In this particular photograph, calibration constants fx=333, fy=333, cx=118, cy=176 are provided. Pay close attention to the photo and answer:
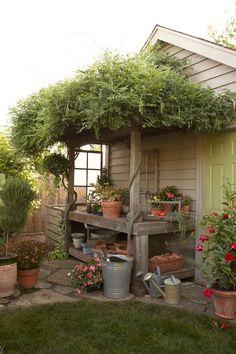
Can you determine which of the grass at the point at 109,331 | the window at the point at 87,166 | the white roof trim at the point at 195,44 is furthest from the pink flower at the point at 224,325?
the window at the point at 87,166

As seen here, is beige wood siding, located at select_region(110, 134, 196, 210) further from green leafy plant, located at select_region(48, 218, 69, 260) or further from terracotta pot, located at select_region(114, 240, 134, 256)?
green leafy plant, located at select_region(48, 218, 69, 260)

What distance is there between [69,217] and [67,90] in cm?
309

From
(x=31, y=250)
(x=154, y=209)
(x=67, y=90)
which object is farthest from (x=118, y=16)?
(x=31, y=250)

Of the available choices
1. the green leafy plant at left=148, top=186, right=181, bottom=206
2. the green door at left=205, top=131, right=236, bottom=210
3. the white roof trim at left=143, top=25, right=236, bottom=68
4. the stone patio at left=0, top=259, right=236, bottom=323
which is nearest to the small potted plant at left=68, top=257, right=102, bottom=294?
the stone patio at left=0, top=259, right=236, bottom=323

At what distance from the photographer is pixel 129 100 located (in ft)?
12.4

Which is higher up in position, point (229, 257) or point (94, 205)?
point (94, 205)

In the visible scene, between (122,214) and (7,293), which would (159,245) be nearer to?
(122,214)

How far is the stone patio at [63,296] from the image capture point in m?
3.98

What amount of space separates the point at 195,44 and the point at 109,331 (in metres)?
4.09

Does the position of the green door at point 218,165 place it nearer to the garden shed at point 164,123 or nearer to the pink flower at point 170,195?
the garden shed at point 164,123

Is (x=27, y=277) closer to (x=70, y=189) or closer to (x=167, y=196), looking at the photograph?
(x=167, y=196)

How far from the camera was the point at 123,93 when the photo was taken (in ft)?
12.4

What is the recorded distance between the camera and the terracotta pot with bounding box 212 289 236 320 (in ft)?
11.7

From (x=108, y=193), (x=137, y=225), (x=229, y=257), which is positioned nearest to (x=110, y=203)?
(x=108, y=193)
